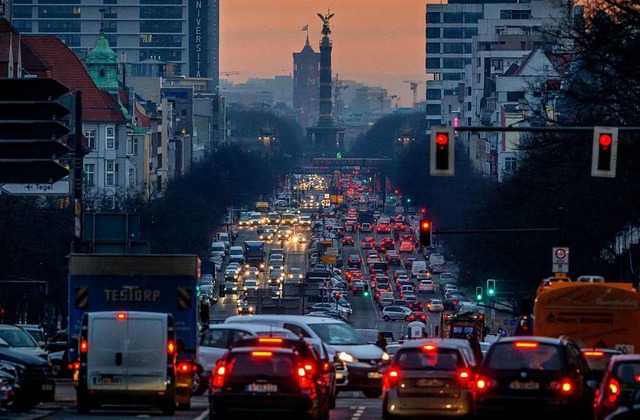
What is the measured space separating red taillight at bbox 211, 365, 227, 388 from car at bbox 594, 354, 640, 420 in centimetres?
554

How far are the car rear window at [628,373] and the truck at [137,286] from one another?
1025 cm

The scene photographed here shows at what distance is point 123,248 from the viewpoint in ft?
161

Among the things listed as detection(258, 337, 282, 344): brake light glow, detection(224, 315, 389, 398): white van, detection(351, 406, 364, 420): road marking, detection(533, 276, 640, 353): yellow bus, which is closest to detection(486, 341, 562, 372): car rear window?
detection(258, 337, 282, 344): brake light glow

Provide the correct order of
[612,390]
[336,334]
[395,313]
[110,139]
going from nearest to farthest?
[612,390] → [336,334] → [395,313] → [110,139]

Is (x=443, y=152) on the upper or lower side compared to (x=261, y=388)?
upper

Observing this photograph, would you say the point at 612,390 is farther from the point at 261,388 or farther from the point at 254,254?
the point at 254,254

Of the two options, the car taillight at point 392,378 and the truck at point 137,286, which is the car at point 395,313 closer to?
the truck at point 137,286

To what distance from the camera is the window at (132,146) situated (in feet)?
542

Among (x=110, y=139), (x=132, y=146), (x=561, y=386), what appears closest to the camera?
(x=561, y=386)

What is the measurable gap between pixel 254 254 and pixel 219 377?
111 meters

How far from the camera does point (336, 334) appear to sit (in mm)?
43562

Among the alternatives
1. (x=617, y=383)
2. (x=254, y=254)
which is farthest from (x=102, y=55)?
(x=617, y=383)

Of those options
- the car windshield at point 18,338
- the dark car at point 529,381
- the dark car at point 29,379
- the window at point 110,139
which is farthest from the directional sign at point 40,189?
the window at point 110,139

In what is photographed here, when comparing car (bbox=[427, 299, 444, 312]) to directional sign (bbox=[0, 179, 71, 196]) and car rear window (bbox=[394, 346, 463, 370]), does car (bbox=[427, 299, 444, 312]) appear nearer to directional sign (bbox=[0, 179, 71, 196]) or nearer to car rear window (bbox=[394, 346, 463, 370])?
directional sign (bbox=[0, 179, 71, 196])
